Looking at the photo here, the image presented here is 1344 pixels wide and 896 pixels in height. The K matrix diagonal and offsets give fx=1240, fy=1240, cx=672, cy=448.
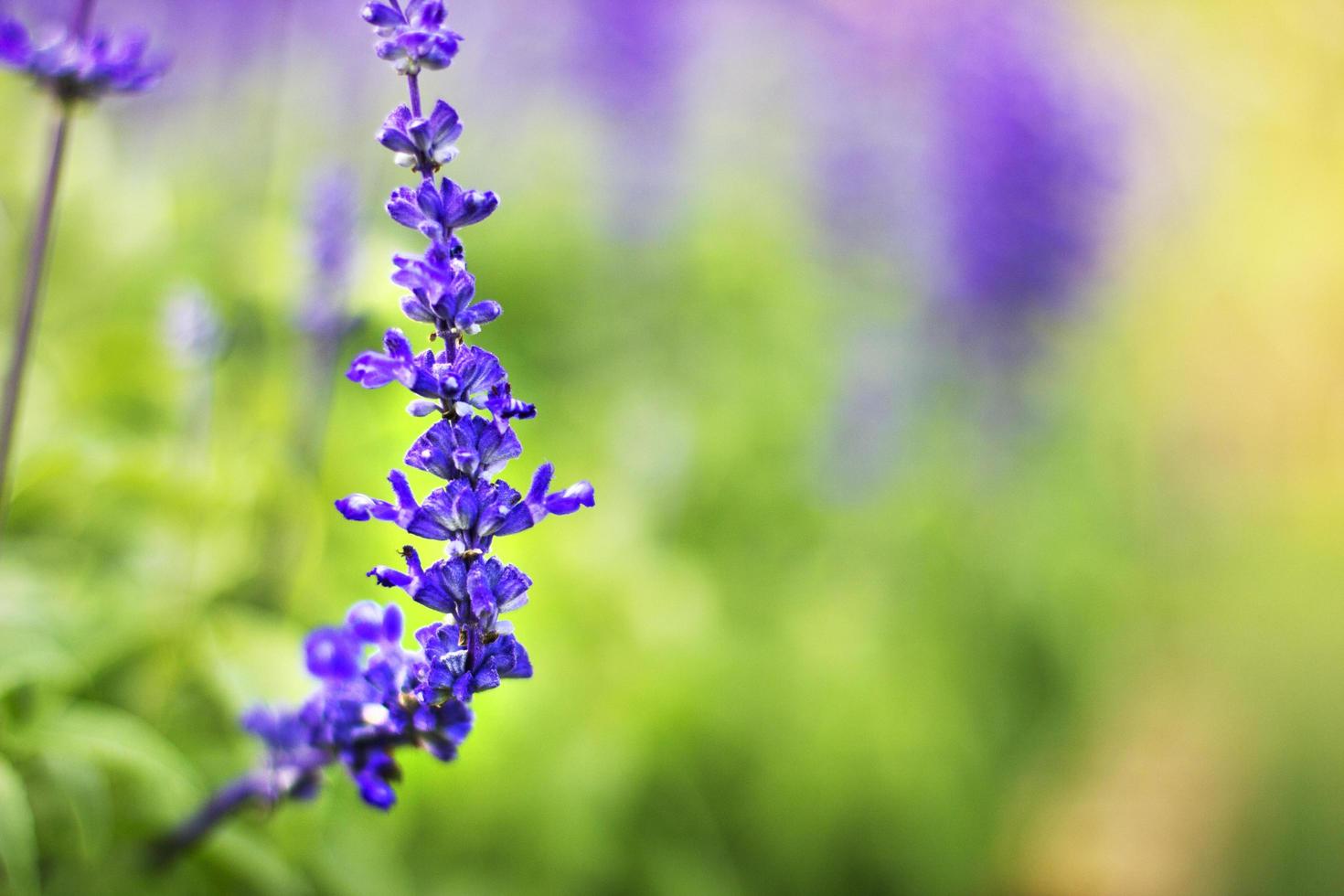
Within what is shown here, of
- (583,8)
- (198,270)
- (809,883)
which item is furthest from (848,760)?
(583,8)

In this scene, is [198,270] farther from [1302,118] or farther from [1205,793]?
[1302,118]

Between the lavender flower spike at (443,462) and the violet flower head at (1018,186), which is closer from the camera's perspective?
the lavender flower spike at (443,462)

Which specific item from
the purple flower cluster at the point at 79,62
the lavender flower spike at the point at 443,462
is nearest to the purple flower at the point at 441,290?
the lavender flower spike at the point at 443,462

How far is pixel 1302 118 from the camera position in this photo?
26.9ft

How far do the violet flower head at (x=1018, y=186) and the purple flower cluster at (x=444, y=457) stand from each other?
9.22ft

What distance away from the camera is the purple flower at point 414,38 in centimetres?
78

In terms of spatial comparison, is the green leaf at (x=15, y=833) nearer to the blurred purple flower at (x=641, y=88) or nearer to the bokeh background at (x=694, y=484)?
the bokeh background at (x=694, y=484)

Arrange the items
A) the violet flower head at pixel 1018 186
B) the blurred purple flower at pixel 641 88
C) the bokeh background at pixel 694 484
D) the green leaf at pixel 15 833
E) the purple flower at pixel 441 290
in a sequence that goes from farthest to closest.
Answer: the blurred purple flower at pixel 641 88
the violet flower head at pixel 1018 186
the bokeh background at pixel 694 484
the green leaf at pixel 15 833
the purple flower at pixel 441 290

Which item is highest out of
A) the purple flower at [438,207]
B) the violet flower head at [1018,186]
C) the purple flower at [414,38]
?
the violet flower head at [1018,186]

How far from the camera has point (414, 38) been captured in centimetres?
78

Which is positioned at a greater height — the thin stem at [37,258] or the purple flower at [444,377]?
the thin stem at [37,258]

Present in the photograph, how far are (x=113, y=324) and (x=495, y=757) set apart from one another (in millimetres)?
887

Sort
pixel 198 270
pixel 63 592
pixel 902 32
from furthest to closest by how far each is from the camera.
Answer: pixel 902 32 < pixel 198 270 < pixel 63 592

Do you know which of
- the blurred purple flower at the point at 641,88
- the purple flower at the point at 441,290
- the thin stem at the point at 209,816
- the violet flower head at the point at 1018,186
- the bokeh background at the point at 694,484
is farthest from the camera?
the blurred purple flower at the point at 641,88
